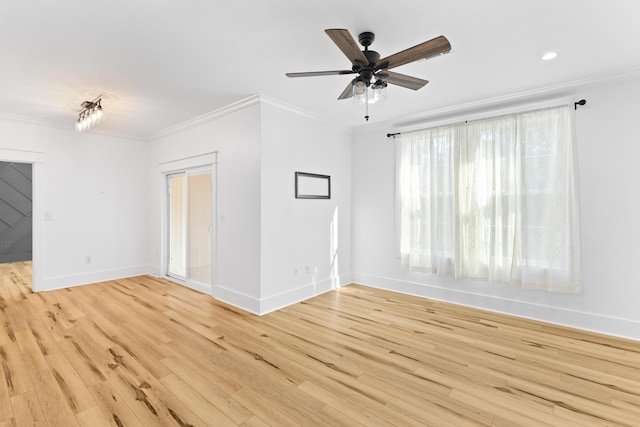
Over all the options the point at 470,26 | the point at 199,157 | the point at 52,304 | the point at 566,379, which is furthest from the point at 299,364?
the point at 52,304

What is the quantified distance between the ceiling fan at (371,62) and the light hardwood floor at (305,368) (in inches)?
87.1

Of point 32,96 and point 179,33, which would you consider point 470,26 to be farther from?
point 32,96

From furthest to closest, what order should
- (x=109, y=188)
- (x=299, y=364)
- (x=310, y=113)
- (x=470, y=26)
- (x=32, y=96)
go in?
(x=109, y=188) → (x=310, y=113) → (x=32, y=96) → (x=299, y=364) → (x=470, y=26)

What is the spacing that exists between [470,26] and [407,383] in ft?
Result: 8.95

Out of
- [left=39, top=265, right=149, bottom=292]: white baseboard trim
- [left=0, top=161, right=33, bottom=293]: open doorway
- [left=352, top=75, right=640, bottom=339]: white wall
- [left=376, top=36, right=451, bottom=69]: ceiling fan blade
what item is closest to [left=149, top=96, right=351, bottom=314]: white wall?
[left=376, top=36, right=451, bottom=69]: ceiling fan blade

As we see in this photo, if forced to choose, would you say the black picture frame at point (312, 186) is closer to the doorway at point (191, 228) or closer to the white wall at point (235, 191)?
the white wall at point (235, 191)

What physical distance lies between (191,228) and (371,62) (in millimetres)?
4023

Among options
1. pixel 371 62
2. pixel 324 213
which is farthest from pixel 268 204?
pixel 371 62

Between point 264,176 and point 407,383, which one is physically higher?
point 264,176

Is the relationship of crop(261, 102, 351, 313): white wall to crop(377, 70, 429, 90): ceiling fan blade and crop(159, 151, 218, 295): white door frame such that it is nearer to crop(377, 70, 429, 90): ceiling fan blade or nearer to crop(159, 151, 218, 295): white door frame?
crop(159, 151, 218, 295): white door frame

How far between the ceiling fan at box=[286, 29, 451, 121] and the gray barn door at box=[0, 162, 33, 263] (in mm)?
8536

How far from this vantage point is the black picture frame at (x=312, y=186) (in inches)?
165

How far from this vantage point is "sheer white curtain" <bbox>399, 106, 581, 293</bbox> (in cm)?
333

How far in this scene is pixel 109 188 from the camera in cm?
541
